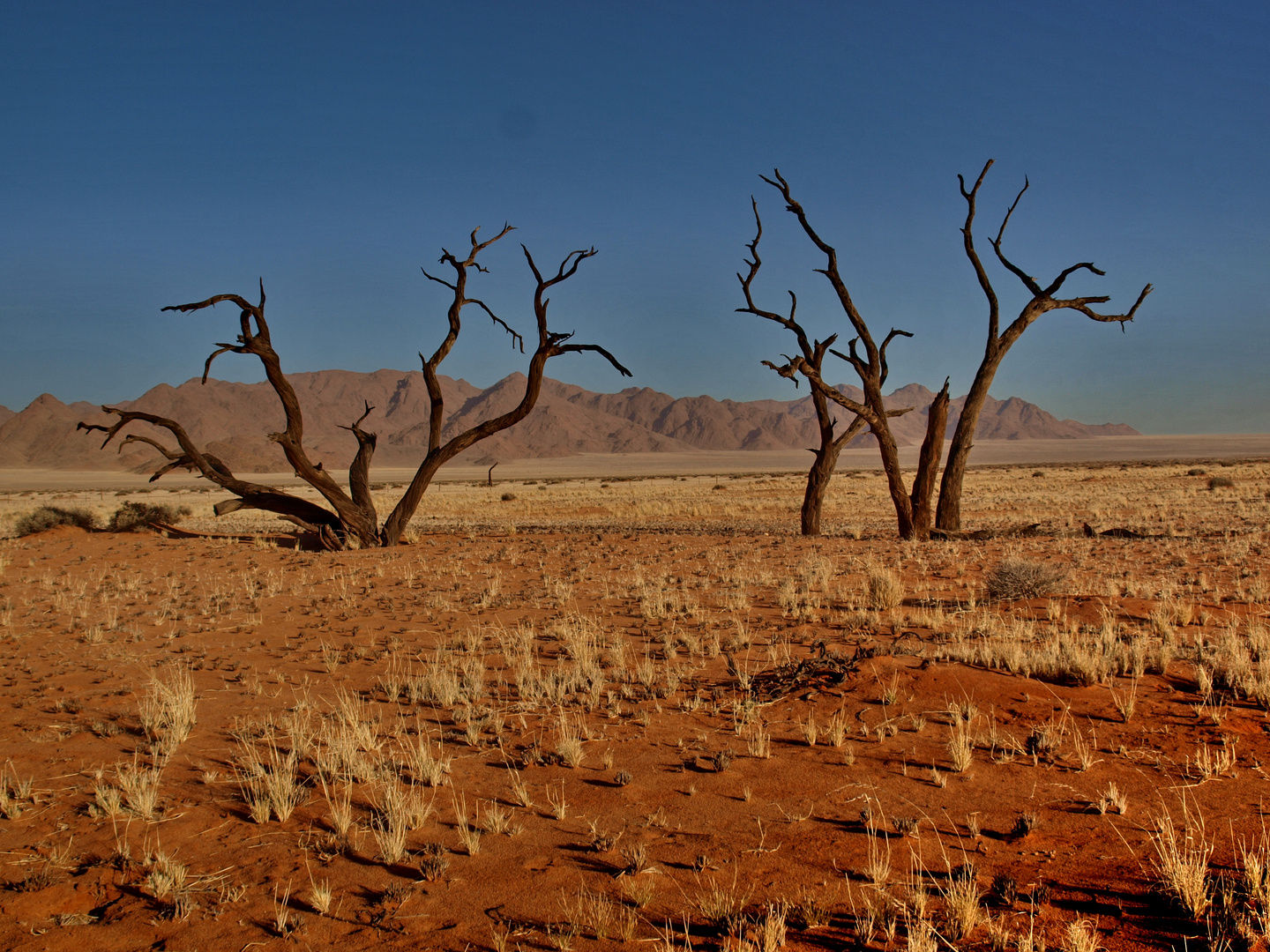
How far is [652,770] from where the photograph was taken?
538 centimetres

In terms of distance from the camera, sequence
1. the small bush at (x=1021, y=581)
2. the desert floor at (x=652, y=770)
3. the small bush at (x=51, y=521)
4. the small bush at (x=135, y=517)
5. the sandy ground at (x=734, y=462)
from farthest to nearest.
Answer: the sandy ground at (x=734, y=462)
the small bush at (x=135, y=517)
the small bush at (x=51, y=521)
the small bush at (x=1021, y=581)
the desert floor at (x=652, y=770)

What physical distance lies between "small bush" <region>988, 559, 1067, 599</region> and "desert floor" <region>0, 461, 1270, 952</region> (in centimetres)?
12

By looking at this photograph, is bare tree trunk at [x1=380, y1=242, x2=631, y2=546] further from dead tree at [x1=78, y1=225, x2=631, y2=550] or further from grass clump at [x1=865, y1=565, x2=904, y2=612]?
grass clump at [x1=865, y1=565, x2=904, y2=612]

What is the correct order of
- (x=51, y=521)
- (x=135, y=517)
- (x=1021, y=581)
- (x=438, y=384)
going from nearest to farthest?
(x=1021, y=581) → (x=438, y=384) → (x=51, y=521) → (x=135, y=517)

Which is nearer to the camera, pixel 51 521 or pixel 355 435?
pixel 355 435

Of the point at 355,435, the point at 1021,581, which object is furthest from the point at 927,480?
the point at 355,435

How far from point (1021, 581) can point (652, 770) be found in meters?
6.89

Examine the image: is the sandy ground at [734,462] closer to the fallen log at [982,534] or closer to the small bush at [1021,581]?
the fallen log at [982,534]

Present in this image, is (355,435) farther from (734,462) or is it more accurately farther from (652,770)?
(734,462)

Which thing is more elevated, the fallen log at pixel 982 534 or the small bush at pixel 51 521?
the small bush at pixel 51 521

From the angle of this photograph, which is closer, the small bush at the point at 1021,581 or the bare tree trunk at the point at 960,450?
the small bush at the point at 1021,581

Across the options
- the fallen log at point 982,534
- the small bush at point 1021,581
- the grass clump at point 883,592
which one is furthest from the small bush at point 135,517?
the small bush at point 1021,581

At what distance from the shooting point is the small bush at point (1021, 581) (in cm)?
1019

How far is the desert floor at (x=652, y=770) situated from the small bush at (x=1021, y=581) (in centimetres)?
12
